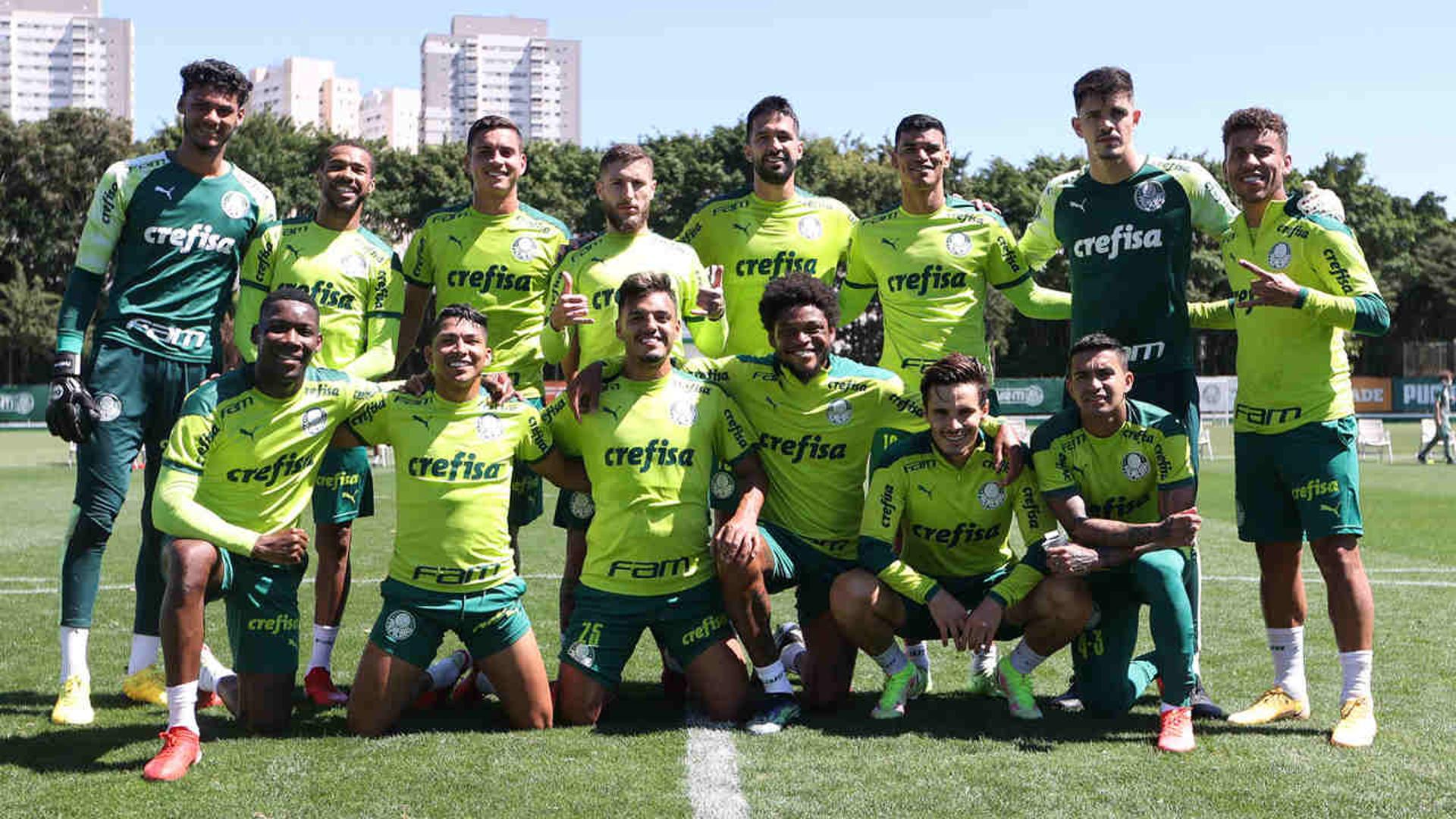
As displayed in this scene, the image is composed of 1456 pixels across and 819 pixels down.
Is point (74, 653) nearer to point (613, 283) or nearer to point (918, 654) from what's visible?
Result: point (613, 283)

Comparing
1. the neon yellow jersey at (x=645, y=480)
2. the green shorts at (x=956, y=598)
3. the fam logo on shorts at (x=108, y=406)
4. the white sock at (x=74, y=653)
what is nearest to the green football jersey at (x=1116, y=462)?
the green shorts at (x=956, y=598)

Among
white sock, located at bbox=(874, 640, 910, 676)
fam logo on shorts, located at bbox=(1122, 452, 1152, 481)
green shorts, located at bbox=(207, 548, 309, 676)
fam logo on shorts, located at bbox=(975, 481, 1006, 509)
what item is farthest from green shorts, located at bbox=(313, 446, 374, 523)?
fam logo on shorts, located at bbox=(1122, 452, 1152, 481)

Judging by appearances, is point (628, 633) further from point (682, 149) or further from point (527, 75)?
point (527, 75)

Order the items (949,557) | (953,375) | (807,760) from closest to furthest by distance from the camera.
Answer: (807,760) < (953,375) < (949,557)

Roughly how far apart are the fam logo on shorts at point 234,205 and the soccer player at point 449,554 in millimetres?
1453

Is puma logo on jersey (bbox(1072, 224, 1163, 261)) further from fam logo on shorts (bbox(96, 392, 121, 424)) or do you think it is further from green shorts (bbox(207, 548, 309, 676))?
fam logo on shorts (bbox(96, 392, 121, 424))

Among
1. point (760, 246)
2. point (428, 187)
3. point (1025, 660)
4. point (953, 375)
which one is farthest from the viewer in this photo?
point (428, 187)

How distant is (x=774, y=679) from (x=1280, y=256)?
292 cm

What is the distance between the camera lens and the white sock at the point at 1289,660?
18.1 feet

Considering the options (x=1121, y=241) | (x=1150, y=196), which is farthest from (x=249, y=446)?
(x=1150, y=196)

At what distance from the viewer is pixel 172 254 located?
5.92 meters

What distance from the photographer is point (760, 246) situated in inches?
253

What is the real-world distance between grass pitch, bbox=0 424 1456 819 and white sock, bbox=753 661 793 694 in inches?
7.2

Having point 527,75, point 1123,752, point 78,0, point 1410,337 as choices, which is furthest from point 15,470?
point 78,0
